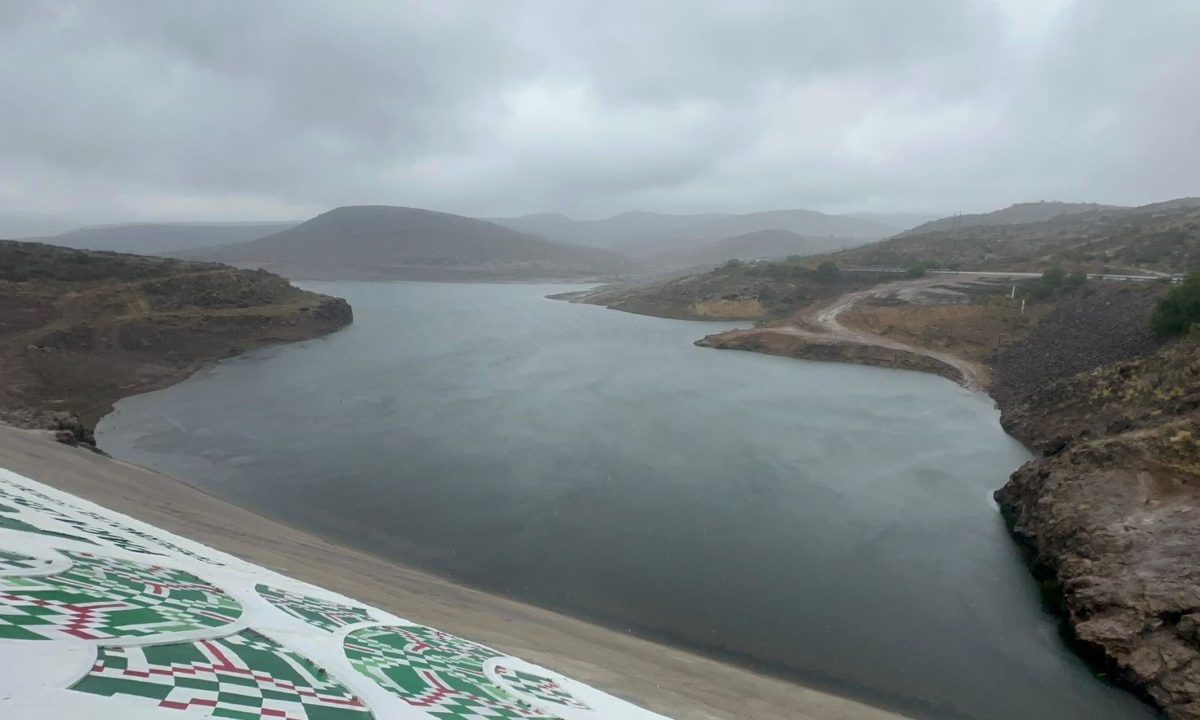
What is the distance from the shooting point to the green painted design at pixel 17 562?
70.6 inches

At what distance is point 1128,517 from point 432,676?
8.08 m

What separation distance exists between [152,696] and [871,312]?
25026 millimetres

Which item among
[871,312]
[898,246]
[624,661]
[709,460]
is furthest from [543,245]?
[624,661]

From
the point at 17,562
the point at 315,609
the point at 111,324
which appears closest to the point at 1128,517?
the point at 315,609

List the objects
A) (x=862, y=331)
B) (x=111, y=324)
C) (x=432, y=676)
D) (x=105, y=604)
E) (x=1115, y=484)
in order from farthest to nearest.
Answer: (x=862, y=331)
(x=111, y=324)
(x=1115, y=484)
(x=432, y=676)
(x=105, y=604)

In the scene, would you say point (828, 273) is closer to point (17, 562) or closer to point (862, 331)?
point (862, 331)

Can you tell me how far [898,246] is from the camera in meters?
41.2

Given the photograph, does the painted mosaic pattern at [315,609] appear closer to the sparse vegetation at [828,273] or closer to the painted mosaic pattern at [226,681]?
the painted mosaic pattern at [226,681]

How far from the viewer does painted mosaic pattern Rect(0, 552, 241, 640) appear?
1.45 meters

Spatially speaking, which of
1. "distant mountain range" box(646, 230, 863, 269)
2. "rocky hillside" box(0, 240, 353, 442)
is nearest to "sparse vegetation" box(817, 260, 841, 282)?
"rocky hillside" box(0, 240, 353, 442)

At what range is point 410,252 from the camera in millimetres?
82125

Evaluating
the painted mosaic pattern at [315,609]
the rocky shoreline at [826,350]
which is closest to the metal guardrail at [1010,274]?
the rocky shoreline at [826,350]

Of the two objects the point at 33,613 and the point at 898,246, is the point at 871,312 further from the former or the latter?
the point at 33,613

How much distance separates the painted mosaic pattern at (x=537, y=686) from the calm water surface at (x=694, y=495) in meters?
3.85
